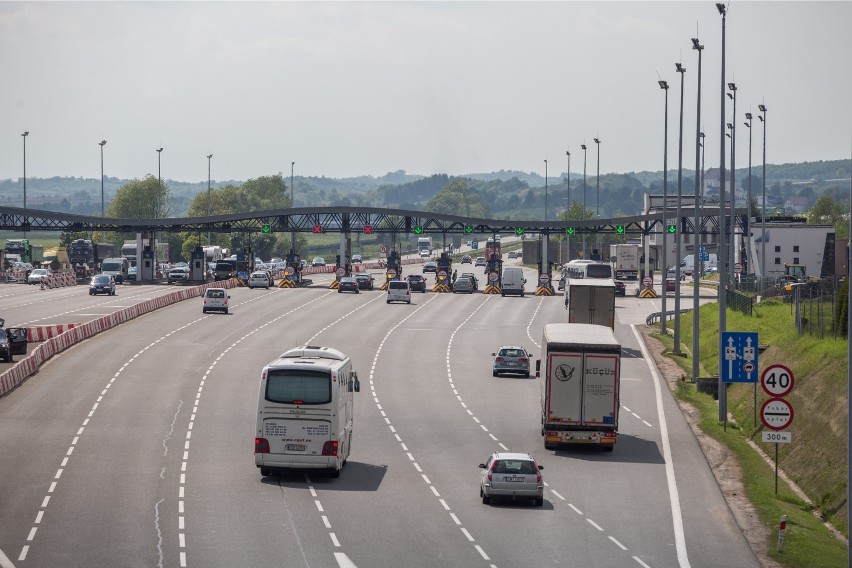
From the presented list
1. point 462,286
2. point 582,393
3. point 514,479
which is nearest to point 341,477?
point 514,479

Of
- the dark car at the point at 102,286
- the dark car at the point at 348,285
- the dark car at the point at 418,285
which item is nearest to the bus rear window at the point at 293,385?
the dark car at the point at 102,286

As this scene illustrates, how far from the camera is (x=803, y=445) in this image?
132 ft

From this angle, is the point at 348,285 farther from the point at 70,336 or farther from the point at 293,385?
the point at 293,385

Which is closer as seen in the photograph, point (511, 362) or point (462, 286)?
point (511, 362)

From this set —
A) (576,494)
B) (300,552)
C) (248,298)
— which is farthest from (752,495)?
(248,298)

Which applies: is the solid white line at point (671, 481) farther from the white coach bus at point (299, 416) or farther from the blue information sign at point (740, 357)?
the white coach bus at point (299, 416)

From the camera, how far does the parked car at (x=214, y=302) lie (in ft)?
291

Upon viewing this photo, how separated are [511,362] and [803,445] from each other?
22.1 metres

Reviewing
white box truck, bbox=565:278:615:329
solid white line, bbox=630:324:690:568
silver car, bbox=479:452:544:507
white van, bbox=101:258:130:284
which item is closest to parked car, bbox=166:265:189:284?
white van, bbox=101:258:130:284

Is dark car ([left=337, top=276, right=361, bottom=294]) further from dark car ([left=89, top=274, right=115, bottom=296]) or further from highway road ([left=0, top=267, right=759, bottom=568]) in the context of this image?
highway road ([left=0, top=267, right=759, bottom=568])

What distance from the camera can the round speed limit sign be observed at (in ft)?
105

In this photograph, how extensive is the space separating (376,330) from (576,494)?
4701 centimetres

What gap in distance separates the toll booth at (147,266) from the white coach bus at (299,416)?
336ft

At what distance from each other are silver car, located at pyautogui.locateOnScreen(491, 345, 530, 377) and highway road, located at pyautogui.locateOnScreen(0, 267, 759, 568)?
799 millimetres
